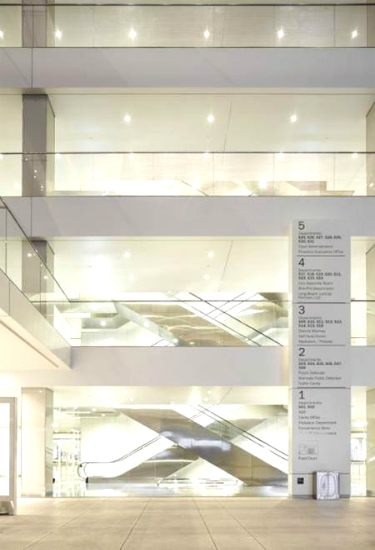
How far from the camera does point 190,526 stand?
35.2ft

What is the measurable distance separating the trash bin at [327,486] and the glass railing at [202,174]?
6.31m

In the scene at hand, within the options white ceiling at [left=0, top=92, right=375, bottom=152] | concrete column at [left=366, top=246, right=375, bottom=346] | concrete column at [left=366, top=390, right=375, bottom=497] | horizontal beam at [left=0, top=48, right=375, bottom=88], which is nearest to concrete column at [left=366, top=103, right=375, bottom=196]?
white ceiling at [left=0, top=92, right=375, bottom=152]

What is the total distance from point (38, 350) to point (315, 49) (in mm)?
10066

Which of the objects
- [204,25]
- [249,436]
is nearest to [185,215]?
[204,25]

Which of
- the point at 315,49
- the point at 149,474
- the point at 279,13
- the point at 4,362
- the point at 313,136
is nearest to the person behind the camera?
the point at 4,362

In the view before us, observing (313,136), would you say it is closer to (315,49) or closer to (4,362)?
(315,49)

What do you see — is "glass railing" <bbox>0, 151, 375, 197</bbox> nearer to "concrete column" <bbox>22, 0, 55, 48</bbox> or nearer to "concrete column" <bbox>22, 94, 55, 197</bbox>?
"concrete column" <bbox>22, 94, 55, 197</bbox>

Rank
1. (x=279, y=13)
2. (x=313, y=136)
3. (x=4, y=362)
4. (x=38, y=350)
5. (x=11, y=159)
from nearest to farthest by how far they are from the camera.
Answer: (x=38, y=350), (x=4, y=362), (x=11, y=159), (x=279, y=13), (x=313, y=136)

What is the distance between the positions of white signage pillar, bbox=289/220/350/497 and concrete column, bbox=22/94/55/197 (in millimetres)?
5911

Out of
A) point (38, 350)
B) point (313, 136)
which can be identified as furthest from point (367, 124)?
point (38, 350)

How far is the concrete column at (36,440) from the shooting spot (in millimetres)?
19688

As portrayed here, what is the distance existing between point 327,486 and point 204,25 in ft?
38.6

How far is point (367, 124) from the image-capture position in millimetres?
21219

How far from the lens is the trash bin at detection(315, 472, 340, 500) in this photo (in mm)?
17219
